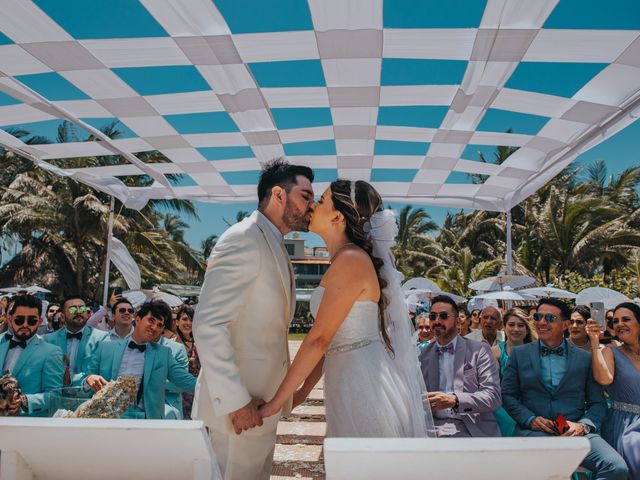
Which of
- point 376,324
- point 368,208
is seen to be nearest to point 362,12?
point 368,208

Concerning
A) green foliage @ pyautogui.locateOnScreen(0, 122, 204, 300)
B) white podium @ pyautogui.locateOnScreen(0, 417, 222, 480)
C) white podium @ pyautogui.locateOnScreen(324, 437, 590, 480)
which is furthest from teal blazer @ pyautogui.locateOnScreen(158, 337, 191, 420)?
green foliage @ pyautogui.locateOnScreen(0, 122, 204, 300)

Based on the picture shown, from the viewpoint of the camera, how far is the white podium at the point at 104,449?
127cm

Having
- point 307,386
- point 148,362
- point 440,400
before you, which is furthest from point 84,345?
point 440,400

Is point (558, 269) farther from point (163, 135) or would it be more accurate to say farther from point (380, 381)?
point (380, 381)

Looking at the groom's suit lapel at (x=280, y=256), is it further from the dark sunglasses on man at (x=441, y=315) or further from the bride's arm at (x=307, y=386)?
the dark sunglasses on man at (x=441, y=315)

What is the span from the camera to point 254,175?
6.32 metres

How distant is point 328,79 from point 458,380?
2517 mm

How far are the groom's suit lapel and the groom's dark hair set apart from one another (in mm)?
161

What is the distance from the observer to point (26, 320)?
4.05 m

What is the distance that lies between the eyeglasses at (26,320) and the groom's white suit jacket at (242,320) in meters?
2.35

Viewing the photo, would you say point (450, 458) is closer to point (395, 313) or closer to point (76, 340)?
point (395, 313)

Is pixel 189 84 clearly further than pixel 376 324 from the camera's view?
Yes

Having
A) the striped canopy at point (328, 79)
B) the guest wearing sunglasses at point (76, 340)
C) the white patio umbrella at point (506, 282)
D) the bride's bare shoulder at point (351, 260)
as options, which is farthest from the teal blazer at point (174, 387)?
the white patio umbrella at point (506, 282)

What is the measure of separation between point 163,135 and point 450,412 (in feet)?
11.9
